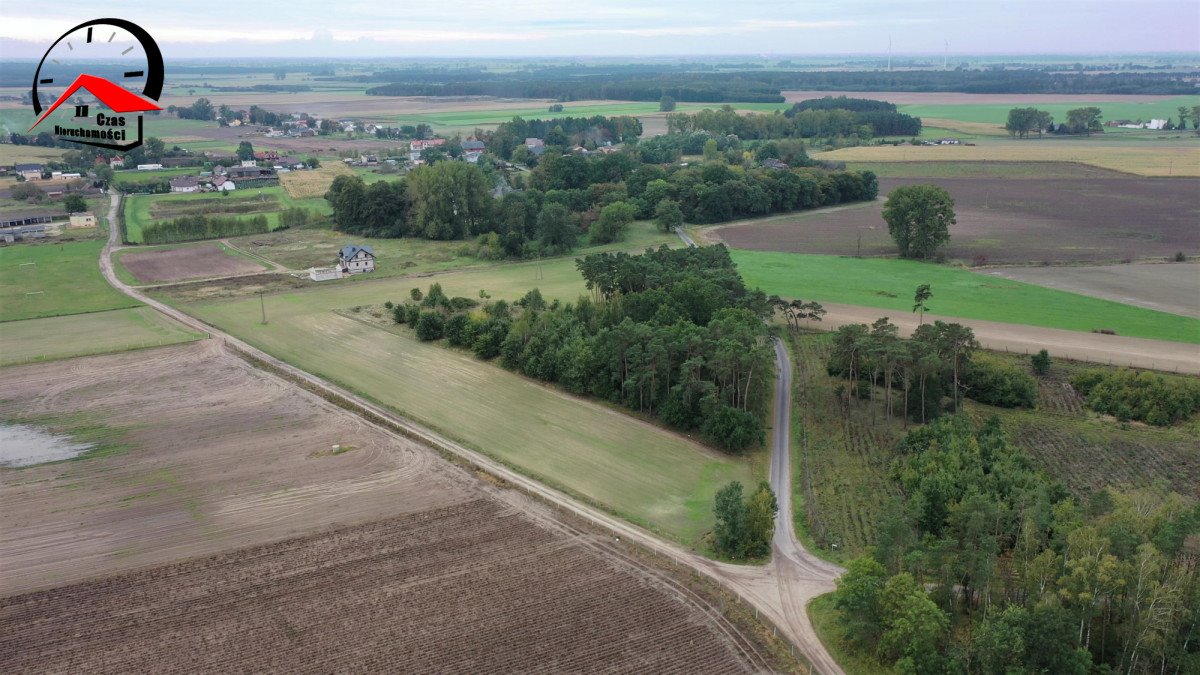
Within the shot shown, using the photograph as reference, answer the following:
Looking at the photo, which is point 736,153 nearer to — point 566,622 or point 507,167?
point 507,167

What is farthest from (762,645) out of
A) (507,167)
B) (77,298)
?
(507,167)

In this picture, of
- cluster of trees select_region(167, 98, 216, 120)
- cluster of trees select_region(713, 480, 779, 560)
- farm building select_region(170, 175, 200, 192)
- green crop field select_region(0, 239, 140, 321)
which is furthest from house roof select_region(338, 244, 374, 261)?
cluster of trees select_region(167, 98, 216, 120)

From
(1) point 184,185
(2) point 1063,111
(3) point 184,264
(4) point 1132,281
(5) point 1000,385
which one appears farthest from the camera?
(2) point 1063,111

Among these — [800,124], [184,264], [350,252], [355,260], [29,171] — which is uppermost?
[800,124]

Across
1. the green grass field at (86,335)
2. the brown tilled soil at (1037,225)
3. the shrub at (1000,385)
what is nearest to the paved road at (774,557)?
the shrub at (1000,385)

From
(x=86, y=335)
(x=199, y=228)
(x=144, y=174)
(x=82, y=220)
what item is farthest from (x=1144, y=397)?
(x=144, y=174)

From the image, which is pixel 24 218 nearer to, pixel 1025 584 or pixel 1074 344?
pixel 1074 344
